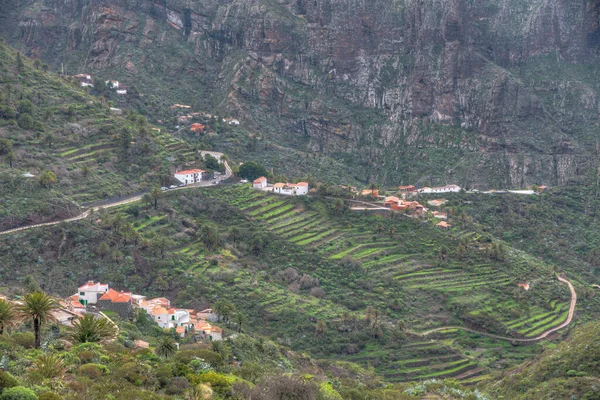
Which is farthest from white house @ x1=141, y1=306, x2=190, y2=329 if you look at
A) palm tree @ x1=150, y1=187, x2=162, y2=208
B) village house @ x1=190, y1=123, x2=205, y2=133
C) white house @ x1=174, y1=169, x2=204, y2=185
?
village house @ x1=190, y1=123, x2=205, y2=133

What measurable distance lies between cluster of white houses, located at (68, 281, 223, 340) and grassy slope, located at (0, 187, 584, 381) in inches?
287

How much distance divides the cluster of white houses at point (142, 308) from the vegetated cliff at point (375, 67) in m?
75.5

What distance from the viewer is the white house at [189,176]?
86.0 metres

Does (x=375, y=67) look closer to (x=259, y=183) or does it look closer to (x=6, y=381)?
(x=259, y=183)

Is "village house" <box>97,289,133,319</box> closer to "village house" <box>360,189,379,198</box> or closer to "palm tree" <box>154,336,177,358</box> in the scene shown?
"palm tree" <box>154,336,177,358</box>

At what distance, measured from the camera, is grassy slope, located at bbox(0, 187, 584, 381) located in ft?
202

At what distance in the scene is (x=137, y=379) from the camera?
29109 millimetres

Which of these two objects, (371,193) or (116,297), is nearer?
(116,297)

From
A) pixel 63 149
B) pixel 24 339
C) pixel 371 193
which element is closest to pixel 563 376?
pixel 24 339

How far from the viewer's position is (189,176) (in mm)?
86438

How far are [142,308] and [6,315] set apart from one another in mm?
22629

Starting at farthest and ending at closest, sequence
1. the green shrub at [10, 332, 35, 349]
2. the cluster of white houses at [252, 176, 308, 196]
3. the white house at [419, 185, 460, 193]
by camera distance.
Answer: the white house at [419, 185, 460, 193]
the cluster of white houses at [252, 176, 308, 196]
the green shrub at [10, 332, 35, 349]

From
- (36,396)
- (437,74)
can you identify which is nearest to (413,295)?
(36,396)

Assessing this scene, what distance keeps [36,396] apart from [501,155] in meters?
113
